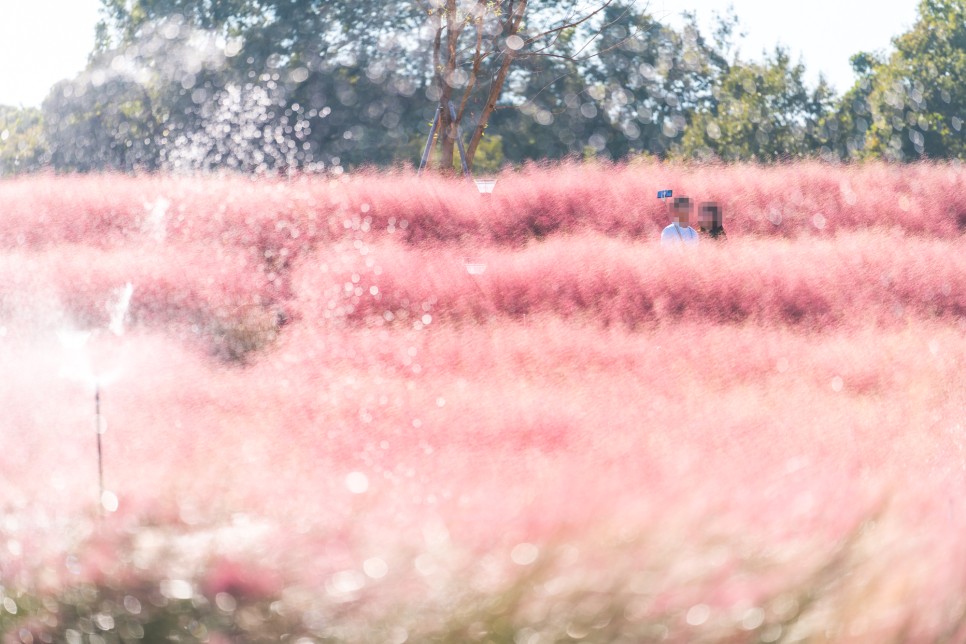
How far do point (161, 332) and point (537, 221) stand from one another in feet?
13.5

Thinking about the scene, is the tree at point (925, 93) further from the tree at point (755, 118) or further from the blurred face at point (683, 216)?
the blurred face at point (683, 216)

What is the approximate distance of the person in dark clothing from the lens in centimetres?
811

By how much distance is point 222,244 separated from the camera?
24.5ft

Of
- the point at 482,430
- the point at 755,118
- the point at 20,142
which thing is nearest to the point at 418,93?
the point at 755,118

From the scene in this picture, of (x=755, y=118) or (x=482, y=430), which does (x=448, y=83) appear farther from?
(x=755, y=118)

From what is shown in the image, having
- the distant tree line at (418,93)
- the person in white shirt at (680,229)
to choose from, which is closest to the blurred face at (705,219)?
the person in white shirt at (680,229)

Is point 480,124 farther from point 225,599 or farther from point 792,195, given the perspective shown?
point 225,599

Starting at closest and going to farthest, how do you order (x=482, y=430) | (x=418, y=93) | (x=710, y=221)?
(x=482, y=430)
(x=710, y=221)
(x=418, y=93)

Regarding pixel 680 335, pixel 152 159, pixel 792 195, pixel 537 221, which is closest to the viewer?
pixel 680 335

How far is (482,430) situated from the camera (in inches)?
128

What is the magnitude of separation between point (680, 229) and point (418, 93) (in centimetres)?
2222

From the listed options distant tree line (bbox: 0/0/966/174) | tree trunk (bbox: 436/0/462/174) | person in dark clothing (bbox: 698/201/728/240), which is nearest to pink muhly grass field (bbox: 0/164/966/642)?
person in dark clothing (bbox: 698/201/728/240)

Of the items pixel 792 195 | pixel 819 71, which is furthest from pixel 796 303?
pixel 819 71

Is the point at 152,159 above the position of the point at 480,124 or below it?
below
